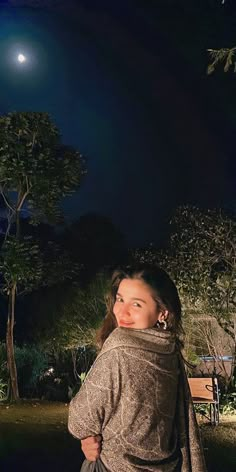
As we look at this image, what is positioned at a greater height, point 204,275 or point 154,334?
point 204,275

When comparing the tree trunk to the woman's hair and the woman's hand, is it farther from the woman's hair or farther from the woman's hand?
the woman's hand

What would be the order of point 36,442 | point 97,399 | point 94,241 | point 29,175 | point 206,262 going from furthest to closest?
point 94,241 < point 29,175 < point 206,262 < point 36,442 < point 97,399

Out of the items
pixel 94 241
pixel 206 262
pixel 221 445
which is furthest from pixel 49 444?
pixel 94 241

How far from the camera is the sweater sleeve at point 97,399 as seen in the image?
176 cm

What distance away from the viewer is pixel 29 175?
10961 millimetres

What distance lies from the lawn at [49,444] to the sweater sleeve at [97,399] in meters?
4.12

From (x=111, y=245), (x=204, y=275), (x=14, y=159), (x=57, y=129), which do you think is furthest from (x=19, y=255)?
(x=111, y=245)

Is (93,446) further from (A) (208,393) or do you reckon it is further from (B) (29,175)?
(B) (29,175)

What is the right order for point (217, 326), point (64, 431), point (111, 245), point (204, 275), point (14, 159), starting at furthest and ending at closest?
point (111, 245) → point (14, 159) → point (217, 326) → point (204, 275) → point (64, 431)

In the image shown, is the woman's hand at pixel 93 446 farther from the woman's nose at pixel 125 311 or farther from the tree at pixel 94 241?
the tree at pixel 94 241

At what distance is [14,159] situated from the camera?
10812mm

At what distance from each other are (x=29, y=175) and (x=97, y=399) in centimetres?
950

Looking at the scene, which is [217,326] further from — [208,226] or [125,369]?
[125,369]

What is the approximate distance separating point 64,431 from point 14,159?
5327mm
